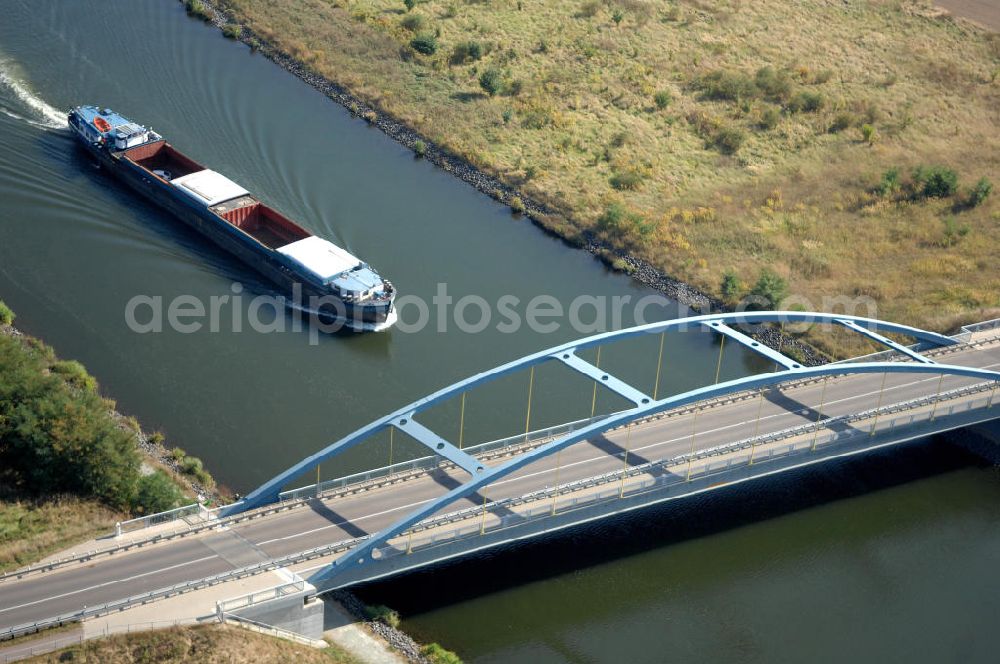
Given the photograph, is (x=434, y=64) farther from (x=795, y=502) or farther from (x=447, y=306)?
(x=795, y=502)

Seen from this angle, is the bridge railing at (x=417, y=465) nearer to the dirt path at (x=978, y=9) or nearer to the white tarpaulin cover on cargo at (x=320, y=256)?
the white tarpaulin cover on cargo at (x=320, y=256)

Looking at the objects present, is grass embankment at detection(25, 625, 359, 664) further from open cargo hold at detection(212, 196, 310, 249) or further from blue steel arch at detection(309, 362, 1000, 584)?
open cargo hold at detection(212, 196, 310, 249)

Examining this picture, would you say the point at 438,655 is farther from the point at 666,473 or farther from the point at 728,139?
the point at 728,139

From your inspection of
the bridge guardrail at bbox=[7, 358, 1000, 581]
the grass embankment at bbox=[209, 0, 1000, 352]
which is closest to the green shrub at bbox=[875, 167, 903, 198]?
the grass embankment at bbox=[209, 0, 1000, 352]

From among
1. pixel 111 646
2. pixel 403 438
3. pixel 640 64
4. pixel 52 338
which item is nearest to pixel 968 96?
pixel 640 64

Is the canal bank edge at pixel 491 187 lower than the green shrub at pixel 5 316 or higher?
higher

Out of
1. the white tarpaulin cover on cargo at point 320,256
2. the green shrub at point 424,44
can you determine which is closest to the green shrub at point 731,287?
the white tarpaulin cover on cargo at point 320,256

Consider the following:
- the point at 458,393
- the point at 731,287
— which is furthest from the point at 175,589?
the point at 731,287
